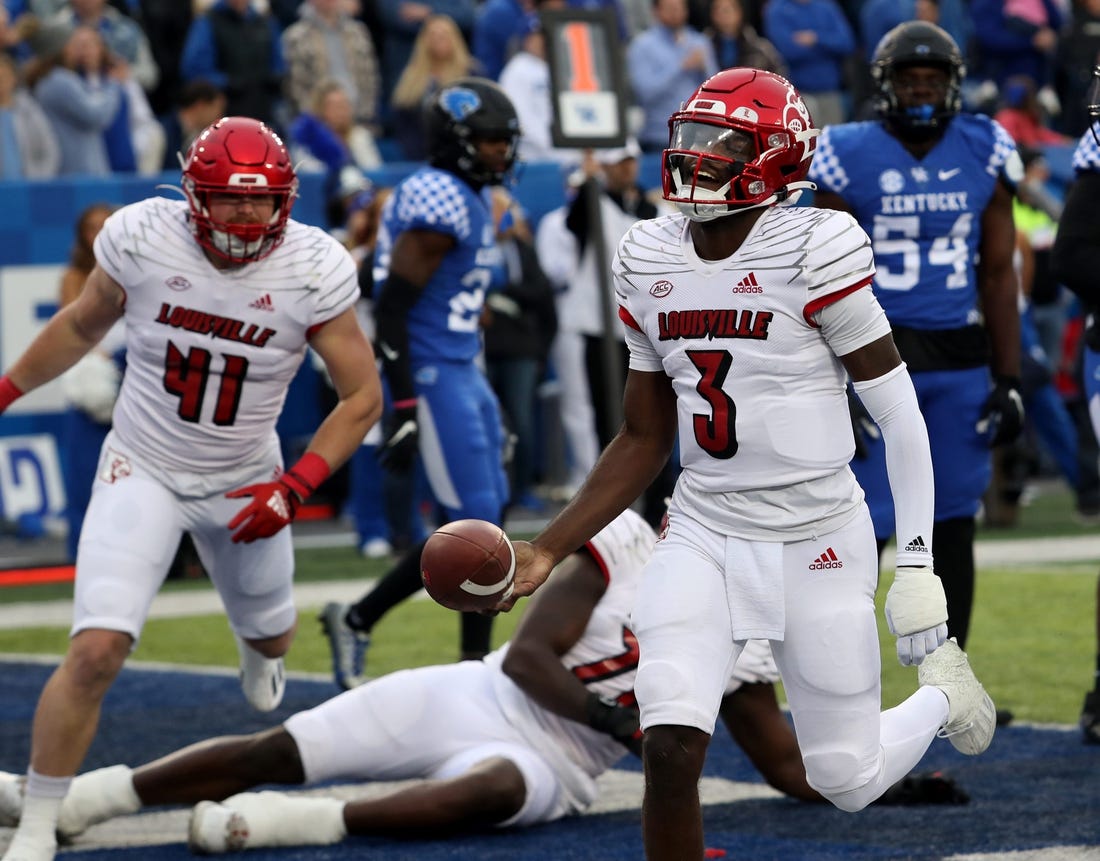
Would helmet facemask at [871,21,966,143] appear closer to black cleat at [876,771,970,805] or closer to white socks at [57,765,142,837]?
black cleat at [876,771,970,805]

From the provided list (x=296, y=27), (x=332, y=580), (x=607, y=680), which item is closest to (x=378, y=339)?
(x=607, y=680)

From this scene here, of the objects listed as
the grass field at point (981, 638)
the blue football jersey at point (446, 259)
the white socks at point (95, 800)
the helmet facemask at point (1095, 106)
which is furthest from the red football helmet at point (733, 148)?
the grass field at point (981, 638)

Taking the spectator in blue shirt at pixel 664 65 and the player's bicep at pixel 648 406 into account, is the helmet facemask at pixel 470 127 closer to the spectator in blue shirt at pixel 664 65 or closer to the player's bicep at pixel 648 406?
the player's bicep at pixel 648 406

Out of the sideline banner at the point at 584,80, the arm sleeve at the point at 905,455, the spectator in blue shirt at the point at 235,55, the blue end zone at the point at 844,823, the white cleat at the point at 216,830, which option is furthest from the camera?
the spectator in blue shirt at the point at 235,55

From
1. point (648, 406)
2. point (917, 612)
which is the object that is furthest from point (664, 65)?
point (917, 612)

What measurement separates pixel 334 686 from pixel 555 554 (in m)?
3.41

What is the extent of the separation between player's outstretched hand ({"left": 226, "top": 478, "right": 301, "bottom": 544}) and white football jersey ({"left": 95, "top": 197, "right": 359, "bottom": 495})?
0.28 metres

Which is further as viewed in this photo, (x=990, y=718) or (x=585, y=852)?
(x=585, y=852)

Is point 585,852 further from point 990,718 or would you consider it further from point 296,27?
point 296,27

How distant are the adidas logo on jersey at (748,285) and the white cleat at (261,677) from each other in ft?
7.54

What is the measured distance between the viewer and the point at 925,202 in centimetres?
585

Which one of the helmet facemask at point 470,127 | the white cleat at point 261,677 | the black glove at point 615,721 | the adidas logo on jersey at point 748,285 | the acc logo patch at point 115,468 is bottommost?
the white cleat at point 261,677

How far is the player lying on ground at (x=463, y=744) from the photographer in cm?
500

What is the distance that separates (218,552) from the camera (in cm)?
552
